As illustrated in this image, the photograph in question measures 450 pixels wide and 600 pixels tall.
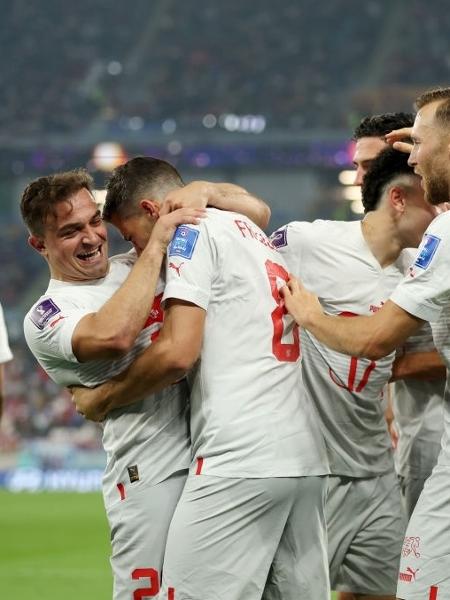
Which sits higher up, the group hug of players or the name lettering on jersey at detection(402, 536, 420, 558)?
the group hug of players

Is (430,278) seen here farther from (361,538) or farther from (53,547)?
(53,547)

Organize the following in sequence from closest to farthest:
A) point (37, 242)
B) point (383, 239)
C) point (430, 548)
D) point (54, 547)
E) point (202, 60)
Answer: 1. point (430, 548)
2. point (37, 242)
3. point (383, 239)
4. point (54, 547)
5. point (202, 60)

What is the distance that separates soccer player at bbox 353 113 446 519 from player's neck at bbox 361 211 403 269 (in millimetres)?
404

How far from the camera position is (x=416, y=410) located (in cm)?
441

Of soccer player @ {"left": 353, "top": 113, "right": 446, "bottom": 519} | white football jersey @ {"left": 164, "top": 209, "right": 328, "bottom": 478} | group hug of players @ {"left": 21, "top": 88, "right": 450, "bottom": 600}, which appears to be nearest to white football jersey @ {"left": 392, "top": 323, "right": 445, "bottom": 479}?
soccer player @ {"left": 353, "top": 113, "right": 446, "bottom": 519}

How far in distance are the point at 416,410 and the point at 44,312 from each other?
1733 millimetres

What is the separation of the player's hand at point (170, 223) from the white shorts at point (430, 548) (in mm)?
1216

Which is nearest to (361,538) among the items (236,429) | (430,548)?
(430,548)

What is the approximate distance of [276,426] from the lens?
333 cm

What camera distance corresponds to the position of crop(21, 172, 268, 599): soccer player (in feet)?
11.2

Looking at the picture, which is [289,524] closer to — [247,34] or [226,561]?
[226,561]

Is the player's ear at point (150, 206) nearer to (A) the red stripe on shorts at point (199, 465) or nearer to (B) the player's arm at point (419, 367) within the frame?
(A) the red stripe on shorts at point (199, 465)

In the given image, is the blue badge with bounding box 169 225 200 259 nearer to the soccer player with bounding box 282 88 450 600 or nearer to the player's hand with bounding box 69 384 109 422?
the soccer player with bounding box 282 88 450 600

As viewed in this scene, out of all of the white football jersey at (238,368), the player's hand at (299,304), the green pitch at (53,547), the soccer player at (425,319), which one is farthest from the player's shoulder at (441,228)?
the green pitch at (53,547)
